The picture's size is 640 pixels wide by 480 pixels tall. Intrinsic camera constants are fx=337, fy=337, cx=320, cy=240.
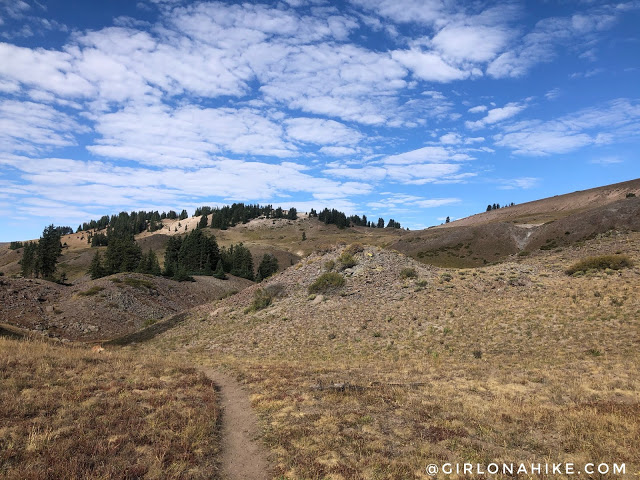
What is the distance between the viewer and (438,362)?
70.1 ft

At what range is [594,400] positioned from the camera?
Answer: 43.3ft

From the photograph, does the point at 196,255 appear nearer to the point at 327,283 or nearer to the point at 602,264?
the point at 327,283

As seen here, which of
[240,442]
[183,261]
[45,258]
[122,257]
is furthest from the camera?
[183,261]

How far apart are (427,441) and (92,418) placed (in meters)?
11.2

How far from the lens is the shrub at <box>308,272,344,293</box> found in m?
39.7

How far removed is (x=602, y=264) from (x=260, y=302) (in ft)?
120

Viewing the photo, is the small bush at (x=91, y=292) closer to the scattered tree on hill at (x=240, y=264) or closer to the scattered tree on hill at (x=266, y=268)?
Result: the scattered tree on hill at (x=240, y=264)

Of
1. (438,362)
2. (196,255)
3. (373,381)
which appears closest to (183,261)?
(196,255)

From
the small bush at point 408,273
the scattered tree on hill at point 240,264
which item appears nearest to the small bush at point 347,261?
the small bush at point 408,273

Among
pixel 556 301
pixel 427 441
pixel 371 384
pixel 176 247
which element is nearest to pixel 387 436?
pixel 427 441

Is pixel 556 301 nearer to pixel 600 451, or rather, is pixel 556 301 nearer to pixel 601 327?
pixel 601 327

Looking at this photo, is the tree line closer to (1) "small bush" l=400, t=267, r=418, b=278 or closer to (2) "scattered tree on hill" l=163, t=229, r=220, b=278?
(2) "scattered tree on hill" l=163, t=229, r=220, b=278

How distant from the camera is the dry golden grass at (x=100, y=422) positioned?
8.79 m

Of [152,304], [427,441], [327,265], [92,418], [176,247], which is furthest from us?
[176,247]
